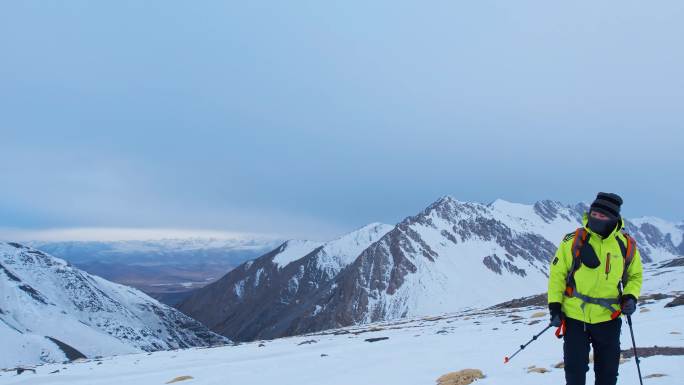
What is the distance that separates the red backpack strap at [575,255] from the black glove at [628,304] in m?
0.78

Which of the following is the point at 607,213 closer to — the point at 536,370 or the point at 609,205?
the point at 609,205

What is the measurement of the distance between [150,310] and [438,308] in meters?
121

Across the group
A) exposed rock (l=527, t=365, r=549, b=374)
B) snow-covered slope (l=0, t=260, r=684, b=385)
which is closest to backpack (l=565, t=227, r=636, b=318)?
snow-covered slope (l=0, t=260, r=684, b=385)

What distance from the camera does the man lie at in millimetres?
7414

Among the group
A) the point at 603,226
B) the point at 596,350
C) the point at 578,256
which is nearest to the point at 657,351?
the point at 596,350

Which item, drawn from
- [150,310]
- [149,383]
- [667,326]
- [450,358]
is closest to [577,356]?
[450,358]

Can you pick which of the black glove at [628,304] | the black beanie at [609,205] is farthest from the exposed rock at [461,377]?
the black beanie at [609,205]

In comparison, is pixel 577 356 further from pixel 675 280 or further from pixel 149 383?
pixel 675 280

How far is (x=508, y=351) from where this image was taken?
55.0 ft

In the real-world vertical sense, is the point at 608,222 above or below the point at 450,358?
above

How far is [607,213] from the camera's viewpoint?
24.3ft

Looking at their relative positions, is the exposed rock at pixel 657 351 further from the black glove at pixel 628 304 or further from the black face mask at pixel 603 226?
the black face mask at pixel 603 226

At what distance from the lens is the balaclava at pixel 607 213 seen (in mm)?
7379

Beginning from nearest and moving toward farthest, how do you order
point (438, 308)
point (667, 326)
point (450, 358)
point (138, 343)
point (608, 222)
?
point (608, 222), point (450, 358), point (667, 326), point (138, 343), point (438, 308)
